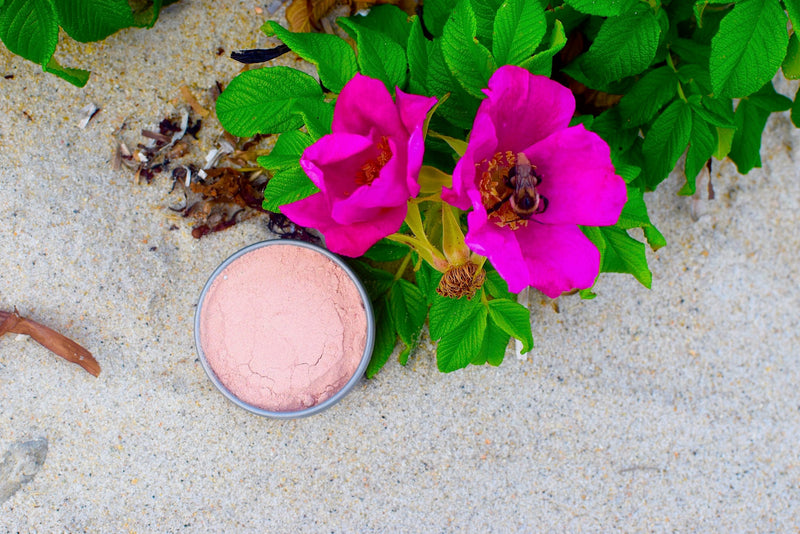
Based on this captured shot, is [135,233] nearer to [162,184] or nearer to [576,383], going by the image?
[162,184]

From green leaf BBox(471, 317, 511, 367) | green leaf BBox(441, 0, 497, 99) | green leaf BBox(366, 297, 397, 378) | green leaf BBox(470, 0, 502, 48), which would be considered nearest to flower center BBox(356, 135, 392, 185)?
green leaf BBox(441, 0, 497, 99)

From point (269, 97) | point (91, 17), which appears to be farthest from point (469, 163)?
point (91, 17)

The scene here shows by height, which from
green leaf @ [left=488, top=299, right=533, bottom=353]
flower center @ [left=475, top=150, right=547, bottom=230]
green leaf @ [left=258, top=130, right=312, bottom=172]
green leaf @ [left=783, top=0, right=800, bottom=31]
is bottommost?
green leaf @ [left=488, top=299, right=533, bottom=353]

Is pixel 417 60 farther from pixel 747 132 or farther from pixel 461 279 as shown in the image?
pixel 747 132

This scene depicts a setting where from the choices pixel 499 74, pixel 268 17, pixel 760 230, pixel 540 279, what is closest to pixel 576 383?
pixel 760 230

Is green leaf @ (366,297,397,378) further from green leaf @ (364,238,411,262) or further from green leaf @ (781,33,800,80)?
green leaf @ (781,33,800,80)
